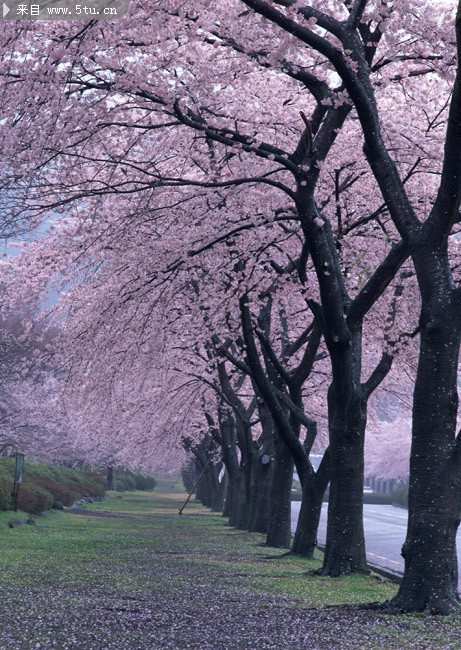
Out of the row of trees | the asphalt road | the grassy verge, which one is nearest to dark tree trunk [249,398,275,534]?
the asphalt road

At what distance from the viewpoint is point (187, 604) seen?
931cm

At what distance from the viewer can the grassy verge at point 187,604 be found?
22.8ft

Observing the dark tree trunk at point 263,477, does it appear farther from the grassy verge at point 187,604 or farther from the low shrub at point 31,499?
the low shrub at point 31,499

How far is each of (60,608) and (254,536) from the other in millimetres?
17061

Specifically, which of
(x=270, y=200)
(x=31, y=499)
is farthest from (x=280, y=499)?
(x=31, y=499)

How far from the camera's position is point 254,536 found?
24891mm

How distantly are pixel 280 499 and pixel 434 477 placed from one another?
40.7 feet

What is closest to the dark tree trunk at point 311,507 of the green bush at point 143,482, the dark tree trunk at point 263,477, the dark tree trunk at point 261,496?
the dark tree trunk at point 263,477

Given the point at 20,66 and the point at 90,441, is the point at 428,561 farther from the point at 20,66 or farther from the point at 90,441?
the point at 90,441

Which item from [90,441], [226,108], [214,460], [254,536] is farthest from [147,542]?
[90,441]

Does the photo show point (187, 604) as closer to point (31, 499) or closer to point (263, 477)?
point (263, 477)

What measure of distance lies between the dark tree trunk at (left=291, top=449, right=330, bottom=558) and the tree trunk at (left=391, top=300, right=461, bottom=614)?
25.4ft

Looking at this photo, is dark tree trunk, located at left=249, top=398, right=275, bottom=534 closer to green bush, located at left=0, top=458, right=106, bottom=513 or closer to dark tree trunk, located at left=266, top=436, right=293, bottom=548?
dark tree trunk, located at left=266, top=436, right=293, bottom=548

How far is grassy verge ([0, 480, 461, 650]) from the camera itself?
273 inches
